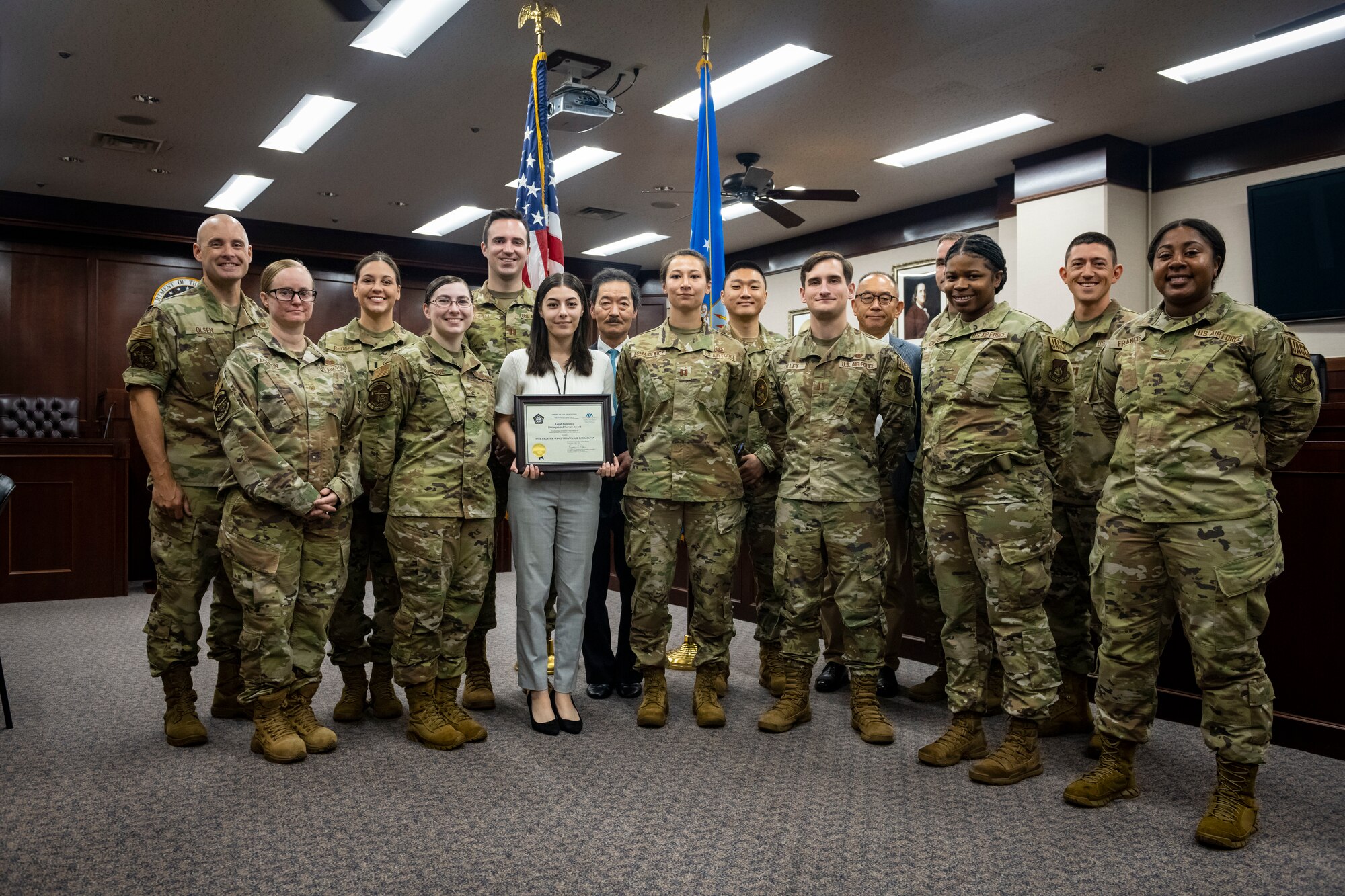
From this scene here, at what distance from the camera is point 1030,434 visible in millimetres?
2697

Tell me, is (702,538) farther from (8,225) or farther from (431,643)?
(8,225)

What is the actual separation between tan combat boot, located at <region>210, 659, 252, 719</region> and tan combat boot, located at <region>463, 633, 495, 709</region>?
0.77m

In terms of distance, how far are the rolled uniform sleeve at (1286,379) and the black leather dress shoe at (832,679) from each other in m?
1.87

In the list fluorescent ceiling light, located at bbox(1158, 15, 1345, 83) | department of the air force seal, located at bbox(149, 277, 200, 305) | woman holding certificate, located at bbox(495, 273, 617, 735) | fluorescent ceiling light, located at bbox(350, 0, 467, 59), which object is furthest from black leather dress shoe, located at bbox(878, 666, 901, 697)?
department of the air force seal, located at bbox(149, 277, 200, 305)

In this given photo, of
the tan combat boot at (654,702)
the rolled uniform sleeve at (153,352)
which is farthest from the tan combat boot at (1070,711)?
the rolled uniform sleeve at (153,352)

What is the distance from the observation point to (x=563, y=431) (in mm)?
2988

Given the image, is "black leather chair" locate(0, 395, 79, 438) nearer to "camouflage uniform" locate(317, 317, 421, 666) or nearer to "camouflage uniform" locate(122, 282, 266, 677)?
"camouflage uniform" locate(122, 282, 266, 677)

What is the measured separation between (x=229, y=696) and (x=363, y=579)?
640 millimetres

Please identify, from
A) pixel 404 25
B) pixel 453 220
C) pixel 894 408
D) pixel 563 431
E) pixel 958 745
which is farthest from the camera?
pixel 453 220

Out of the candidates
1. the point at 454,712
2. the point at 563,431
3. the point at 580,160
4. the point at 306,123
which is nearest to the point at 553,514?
the point at 563,431

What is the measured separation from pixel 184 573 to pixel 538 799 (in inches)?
56.2

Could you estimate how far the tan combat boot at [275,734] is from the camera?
9.00 ft

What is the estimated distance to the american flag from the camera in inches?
166

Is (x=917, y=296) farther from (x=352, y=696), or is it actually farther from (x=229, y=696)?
(x=229, y=696)
